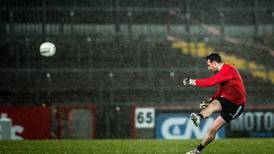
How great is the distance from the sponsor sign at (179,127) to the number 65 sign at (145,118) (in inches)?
10.9

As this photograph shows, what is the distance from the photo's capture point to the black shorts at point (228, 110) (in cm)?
1164

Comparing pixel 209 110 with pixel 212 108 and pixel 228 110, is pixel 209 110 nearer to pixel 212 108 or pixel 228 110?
pixel 212 108

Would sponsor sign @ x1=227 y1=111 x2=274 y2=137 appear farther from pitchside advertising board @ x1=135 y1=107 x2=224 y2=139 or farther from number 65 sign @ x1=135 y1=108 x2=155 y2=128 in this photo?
number 65 sign @ x1=135 y1=108 x2=155 y2=128

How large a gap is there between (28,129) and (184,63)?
9972mm

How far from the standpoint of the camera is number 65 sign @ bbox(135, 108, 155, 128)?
2640 centimetres

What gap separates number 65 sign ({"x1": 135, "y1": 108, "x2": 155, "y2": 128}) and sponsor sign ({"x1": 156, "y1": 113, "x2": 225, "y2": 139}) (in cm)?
28

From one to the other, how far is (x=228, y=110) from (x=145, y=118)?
1497cm

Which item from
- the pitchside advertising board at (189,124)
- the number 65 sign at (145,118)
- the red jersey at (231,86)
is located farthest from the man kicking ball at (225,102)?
the number 65 sign at (145,118)

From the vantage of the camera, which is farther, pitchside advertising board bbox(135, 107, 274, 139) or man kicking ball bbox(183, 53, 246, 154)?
pitchside advertising board bbox(135, 107, 274, 139)

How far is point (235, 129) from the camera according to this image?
2669cm

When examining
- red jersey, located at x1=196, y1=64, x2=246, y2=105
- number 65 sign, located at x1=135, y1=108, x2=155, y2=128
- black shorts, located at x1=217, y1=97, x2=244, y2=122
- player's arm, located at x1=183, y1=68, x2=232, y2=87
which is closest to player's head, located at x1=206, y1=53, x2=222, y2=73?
red jersey, located at x1=196, y1=64, x2=246, y2=105

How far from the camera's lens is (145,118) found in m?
26.5

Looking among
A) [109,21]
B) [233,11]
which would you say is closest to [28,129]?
[109,21]

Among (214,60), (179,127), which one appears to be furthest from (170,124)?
(214,60)
